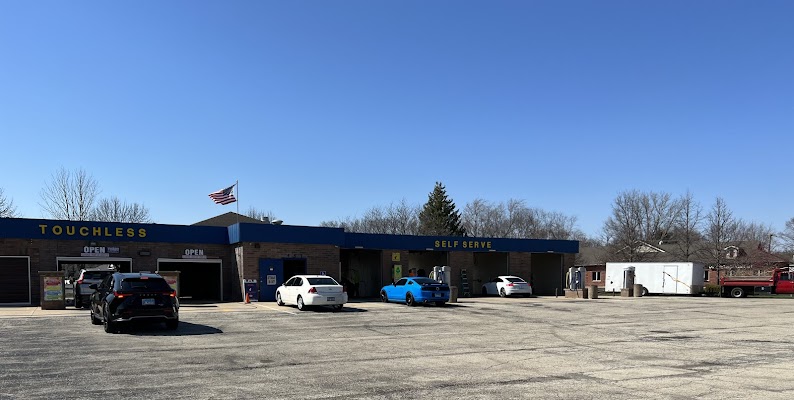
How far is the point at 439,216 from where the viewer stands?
7619 centimetres

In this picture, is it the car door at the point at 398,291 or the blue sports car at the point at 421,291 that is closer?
the blue sports car at the point at 421,291

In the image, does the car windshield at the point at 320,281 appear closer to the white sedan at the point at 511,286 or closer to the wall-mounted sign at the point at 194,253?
the wall-mounted sign at the point at 194,253

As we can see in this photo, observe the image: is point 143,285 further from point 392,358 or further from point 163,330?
point 392,358

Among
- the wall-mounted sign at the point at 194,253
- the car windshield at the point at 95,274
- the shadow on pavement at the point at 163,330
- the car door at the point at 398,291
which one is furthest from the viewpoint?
the wall-mounted sign at the point at 194,253

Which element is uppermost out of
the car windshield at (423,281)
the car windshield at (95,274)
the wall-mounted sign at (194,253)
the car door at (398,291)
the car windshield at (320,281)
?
the wall-mounted sign at (194,253)

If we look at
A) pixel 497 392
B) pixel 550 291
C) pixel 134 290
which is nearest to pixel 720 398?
pixel 497 392

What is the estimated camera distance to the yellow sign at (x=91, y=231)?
26.0 m

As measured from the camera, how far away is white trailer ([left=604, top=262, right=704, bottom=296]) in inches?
1597

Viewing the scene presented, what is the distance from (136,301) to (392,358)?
7.36m

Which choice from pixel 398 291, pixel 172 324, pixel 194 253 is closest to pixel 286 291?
pixel 398 291

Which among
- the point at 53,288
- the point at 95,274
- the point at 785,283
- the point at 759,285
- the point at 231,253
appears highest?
the point at 231,253

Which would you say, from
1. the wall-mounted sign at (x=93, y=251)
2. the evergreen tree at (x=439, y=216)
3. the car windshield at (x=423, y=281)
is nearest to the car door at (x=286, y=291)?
the car windshield at (x=423, y=281)

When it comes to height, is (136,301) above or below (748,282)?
above

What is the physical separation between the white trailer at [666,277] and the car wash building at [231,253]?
30.1ft
